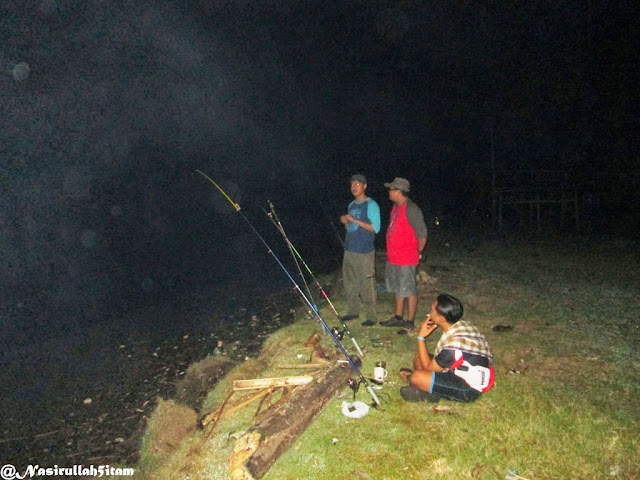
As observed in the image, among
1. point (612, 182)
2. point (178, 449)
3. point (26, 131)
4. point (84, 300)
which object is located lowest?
point (84, 300)

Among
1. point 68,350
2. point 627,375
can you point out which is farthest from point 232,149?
point 627,375

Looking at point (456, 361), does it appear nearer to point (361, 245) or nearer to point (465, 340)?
point (465, 340)

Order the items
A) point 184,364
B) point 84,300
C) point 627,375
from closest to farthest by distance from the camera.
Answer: point 627,375
point 184,364
point 84,300

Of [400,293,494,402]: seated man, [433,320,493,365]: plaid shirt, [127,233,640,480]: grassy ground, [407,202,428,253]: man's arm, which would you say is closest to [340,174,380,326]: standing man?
[407,202,428,253]: man's arm

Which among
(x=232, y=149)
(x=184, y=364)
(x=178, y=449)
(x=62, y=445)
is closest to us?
(x=178, y=449)

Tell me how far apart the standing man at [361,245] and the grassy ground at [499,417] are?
544 mm

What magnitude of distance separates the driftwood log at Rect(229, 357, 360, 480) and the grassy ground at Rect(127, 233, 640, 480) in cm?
11

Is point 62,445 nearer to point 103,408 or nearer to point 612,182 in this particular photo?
point 103,408

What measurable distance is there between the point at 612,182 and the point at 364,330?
1336 cm

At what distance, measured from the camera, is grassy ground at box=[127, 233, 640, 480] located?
330 centimetres

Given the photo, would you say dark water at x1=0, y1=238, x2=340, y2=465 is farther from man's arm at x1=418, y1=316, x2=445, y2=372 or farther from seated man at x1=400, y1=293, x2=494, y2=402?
seated man at x1=400, y1=293, x2=494, y2=402

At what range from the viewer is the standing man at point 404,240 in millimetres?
5629

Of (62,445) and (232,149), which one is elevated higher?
(232,149)

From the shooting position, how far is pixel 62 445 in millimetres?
4945
